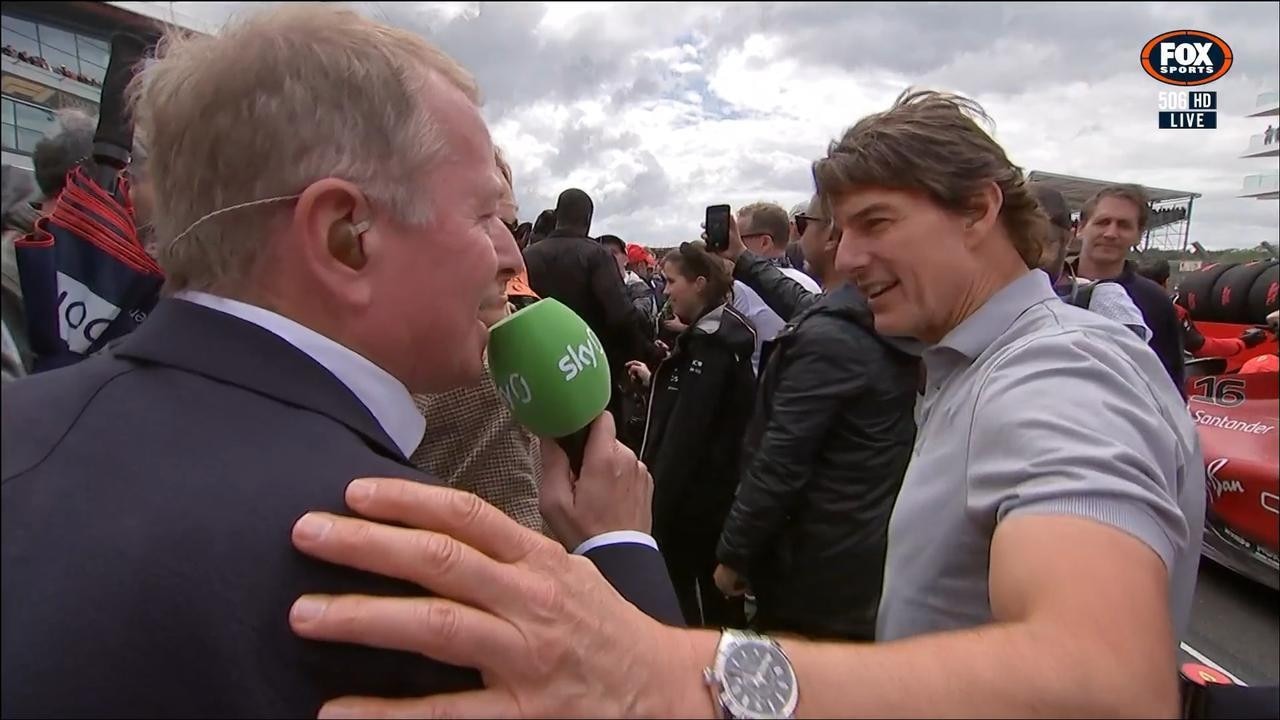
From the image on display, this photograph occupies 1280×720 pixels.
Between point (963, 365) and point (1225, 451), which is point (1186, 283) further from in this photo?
point (963, 365)

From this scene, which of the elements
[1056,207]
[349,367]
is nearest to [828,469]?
[1056,207]

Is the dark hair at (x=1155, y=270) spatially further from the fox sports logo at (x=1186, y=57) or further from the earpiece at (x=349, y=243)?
the earpiece at (x=349, y=243)

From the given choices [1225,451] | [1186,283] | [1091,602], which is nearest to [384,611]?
[1091,602]

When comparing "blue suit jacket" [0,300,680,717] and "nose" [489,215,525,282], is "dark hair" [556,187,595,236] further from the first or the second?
"blue suit jacket" [0,300,680,717]

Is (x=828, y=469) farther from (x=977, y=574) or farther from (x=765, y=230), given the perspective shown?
(x=765, y=230)

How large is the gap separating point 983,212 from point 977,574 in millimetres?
849

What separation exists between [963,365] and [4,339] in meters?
1.49

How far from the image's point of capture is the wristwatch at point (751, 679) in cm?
80

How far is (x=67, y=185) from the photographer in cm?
153

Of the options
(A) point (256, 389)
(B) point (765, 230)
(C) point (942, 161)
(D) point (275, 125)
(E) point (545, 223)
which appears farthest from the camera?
(E) point (545, 223)

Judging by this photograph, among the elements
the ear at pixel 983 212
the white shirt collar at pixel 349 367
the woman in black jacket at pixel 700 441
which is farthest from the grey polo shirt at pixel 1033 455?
the woman in black jacket at pixel 700 441

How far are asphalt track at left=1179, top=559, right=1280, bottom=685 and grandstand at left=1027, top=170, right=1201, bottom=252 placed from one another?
2118mm

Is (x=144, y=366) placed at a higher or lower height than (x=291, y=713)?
higher

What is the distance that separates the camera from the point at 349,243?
3.08 feet
